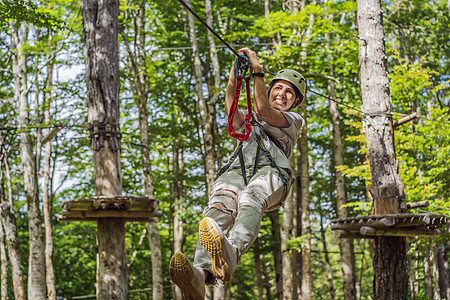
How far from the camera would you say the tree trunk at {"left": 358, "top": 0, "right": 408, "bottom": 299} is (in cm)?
728

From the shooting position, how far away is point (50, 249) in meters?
14.1

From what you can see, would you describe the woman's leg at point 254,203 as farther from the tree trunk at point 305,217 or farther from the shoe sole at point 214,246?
the tree trunk at point 305,217

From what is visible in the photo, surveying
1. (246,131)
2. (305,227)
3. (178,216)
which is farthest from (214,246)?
(178,216)

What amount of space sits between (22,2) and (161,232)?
12.5 meters

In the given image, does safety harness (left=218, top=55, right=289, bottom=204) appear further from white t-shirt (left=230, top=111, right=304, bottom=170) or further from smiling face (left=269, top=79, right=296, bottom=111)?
smiling face (left=269, top=79, right=296, bottom=111)

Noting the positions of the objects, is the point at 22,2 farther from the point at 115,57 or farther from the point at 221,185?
the point at 221,185

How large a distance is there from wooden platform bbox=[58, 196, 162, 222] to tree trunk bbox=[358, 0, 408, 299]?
11.2ft

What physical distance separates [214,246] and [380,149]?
535 cm

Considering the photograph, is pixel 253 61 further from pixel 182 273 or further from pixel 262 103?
pixel 182 273

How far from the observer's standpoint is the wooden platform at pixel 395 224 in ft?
21.6

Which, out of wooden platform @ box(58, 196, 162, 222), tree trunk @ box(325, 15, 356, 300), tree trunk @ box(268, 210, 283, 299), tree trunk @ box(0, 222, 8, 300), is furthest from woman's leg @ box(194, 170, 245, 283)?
tree trunk @ box(268, 210, 283, 299)

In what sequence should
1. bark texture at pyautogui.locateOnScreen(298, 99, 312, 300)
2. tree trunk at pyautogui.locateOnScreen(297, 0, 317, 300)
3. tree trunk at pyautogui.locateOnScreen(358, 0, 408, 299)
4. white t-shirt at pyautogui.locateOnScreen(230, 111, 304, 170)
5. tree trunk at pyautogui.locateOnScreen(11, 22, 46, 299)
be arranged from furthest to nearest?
bark texture at pyautogui.locateOnScreen(298, 99, 312, 300) → tree trunk at pyautogui.locateOnScreen(297, 0, 317, 300) → tree trunk at pyautogui.locateOnScreen(11, 22, 46, 299) → tree trunk at pyautogui.locateOnScreen(358, 0, 408, 299) → white t-shirt at pyautogui.locateOnScreen(230, 111, 304, 170)

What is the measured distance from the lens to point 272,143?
360 centimetres

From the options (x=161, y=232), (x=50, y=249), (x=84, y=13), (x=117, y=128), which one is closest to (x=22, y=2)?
(x=84, y=13)
